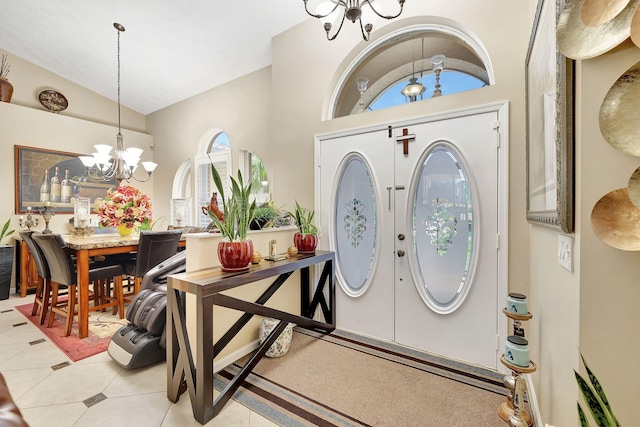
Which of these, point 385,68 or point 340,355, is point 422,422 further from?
point 385,68

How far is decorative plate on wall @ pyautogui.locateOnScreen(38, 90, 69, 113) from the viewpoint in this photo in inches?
184

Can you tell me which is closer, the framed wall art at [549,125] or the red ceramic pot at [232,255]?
the framed wall art at [549,125]

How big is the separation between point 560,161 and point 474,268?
1456 mm

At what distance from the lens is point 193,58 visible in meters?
4.09

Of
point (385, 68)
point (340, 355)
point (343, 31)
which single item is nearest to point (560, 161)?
point (340, 355)

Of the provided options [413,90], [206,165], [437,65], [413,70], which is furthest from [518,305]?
[206,165]

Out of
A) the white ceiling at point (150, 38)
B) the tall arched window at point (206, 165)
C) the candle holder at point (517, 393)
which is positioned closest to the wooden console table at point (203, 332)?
the candle holder at point (517, 393)

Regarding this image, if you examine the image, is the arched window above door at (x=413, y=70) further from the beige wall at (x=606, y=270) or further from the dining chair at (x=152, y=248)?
the dining chair at (x=152, y=248)

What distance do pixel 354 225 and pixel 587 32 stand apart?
7.38ft

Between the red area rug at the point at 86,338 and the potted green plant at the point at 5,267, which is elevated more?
the potted green plant at the point at 5,267

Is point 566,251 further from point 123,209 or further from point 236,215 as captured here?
point 123,209

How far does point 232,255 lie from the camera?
1901 mm

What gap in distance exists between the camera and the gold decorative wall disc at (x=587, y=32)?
761 mm

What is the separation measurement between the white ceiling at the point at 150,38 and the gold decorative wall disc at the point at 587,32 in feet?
9.26
